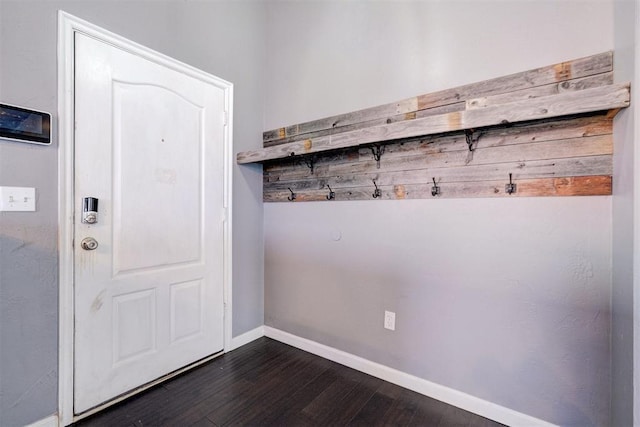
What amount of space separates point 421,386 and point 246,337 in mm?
1442

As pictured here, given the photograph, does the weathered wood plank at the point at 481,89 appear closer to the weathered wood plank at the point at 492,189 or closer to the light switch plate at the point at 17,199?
the weathered wood plank at the point at 492,189

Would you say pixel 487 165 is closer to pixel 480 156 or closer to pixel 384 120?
pixel 480 156

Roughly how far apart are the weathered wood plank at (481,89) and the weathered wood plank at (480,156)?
30cm

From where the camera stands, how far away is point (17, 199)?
4.41 feet

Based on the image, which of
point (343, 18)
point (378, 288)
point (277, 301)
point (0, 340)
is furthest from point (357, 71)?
point (0, 340)

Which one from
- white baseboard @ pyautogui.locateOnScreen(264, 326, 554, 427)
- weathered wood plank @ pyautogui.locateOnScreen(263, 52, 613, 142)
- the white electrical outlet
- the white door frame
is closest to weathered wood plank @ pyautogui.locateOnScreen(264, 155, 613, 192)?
weathered wood plank @ pyautogui.locateOnScreen(263, 52, 613, 142)

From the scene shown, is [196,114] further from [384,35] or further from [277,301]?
[277,301]

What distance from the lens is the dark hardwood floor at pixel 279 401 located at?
5.06ft

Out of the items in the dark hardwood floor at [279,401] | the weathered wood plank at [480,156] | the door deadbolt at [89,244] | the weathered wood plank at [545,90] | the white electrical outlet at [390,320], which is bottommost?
the dark hardwood floor at [279,401]

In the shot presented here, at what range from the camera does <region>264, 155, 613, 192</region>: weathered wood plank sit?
1311mm

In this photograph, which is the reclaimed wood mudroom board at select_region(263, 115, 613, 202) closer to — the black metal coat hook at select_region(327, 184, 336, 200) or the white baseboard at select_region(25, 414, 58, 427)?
the black metal coat hook at select_region(327, 184, 336, 200)

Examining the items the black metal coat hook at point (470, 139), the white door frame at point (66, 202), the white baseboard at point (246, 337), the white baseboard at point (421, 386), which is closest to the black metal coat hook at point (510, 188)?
the black metal coat hook at point (470, 139)

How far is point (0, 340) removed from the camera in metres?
1.31

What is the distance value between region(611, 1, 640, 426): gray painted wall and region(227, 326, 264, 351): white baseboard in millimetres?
2275
